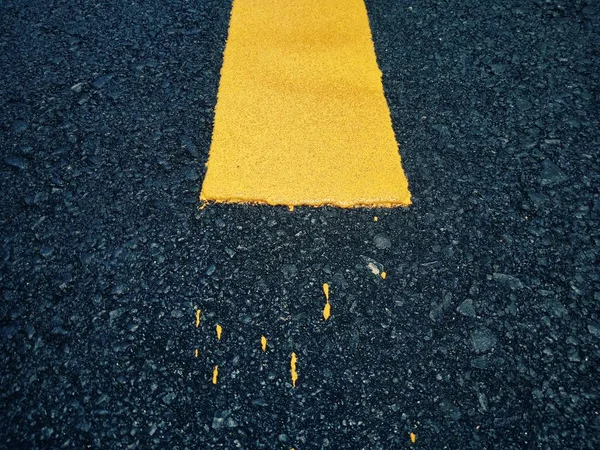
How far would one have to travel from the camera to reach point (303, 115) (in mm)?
1843

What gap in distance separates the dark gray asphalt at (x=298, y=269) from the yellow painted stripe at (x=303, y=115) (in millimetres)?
75

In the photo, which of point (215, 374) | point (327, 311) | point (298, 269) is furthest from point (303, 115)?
point (215, 374)

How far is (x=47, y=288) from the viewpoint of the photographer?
1.38 metres

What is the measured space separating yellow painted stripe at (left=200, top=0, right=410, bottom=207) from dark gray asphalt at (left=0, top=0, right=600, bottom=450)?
8cm

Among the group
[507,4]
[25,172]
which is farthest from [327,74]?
[25,172]

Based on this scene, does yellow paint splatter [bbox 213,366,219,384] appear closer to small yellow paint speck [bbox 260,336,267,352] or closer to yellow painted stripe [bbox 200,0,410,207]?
small yellow paint speck [bbox 260,336,267,352]

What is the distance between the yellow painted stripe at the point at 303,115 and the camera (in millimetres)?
1625

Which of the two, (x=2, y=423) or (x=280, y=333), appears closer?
(x=2, y=423)

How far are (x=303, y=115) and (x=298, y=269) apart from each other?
0.72 m

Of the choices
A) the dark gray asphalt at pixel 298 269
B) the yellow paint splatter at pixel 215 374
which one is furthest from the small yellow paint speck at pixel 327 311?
the yellow paint splatter at pixel 215 374

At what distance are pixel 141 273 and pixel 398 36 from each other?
1.63 meters

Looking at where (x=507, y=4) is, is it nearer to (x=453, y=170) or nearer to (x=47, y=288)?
(x=453, y=170)

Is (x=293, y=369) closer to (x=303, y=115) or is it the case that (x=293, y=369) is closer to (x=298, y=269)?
(x=298, y=269)

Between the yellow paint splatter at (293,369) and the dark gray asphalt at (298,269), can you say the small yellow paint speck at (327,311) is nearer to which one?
the dark gray asphalt at (298,269)
